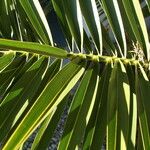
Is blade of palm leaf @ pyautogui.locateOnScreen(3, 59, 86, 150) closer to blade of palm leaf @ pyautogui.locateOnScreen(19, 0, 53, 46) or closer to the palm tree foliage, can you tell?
the palm tree foliage

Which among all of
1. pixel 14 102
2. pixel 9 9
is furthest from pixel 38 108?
pixel 9 9

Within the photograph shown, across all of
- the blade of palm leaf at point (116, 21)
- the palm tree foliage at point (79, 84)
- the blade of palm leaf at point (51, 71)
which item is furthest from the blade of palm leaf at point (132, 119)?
the blade of palm leaf at point (51, 71)

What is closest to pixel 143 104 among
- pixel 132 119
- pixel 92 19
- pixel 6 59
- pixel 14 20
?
pixel 132 119

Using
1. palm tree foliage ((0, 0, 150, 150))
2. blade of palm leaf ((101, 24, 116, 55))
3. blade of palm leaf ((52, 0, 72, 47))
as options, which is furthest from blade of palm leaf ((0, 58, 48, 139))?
blade of palm leaf ((101, 24, 116, 55))

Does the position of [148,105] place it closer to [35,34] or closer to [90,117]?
[90,117]

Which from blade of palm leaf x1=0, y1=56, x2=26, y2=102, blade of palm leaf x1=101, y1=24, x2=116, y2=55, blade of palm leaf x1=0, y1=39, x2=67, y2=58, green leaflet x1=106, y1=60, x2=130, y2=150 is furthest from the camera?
blade of palm leaf x1=101, y1=24, x2=116, y2=55
